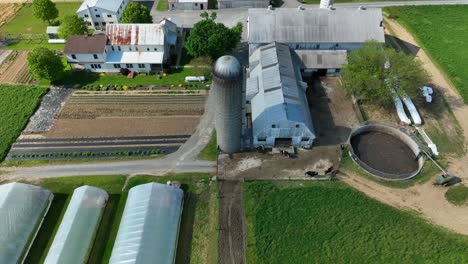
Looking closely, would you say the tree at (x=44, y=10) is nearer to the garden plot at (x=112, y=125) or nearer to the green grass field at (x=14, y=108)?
the green grass field at (x=14, y=108)

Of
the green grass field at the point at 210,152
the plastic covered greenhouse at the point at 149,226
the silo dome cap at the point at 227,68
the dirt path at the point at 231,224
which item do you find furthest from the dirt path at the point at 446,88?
the plastic covered greenhouse at the point at 149,226

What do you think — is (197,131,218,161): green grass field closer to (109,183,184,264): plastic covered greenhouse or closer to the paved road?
the paved road

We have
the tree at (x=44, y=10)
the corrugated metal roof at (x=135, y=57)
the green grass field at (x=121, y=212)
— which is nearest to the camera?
the green grass field at (x=121, y=212)

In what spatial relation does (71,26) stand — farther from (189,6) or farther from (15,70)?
(189,6)

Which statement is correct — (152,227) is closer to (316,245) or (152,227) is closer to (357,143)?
(316,245)

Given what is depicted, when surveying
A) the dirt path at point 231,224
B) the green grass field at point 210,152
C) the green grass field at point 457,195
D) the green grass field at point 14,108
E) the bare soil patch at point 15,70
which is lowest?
the dirt path at point 231,224

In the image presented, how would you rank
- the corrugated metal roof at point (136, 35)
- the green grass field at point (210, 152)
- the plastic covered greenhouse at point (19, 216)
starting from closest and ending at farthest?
the plastic covered greenhouse at point (19, 216) < the green grass field at point (210, 152) < the corrugated metal roof at point (136, 35)
